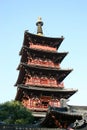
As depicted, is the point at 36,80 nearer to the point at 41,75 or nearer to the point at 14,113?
the point at 41,75

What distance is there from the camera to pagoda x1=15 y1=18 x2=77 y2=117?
112ft

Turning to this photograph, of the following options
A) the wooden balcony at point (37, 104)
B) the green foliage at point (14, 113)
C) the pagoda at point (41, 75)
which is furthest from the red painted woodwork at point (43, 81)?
the green foliage at point (14, 113)

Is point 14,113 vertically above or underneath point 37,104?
underneath

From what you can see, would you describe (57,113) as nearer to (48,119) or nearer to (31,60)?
(48,119)

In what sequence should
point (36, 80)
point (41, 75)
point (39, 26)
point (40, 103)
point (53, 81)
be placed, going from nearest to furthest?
point (40, 103) < point (36, 80) < point (41, 75) < point (53, 81) < point (39, 26)

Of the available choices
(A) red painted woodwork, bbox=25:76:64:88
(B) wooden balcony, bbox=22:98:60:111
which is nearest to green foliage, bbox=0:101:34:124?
(B) wooden balcony, bbox=22:98:60:111

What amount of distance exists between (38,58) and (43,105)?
7562 millimetres

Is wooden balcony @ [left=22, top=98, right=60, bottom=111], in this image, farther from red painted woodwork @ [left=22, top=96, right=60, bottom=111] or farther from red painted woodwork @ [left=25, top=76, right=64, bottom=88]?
red painted woodwork @ [left=25, top=76, right=64, bottom=88]

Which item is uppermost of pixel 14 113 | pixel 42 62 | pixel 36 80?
pixel 42 62

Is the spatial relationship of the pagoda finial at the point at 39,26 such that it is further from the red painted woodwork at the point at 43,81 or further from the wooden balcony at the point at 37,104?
the wooden balcony at the point at 37,104

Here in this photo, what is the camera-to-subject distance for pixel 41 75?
36781 millimetres

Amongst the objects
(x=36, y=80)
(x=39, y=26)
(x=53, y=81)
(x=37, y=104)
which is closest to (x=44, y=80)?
(x=36, y=80)

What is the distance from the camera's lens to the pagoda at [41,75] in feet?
112

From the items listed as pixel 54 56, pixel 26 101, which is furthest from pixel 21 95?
pixel 54 56
